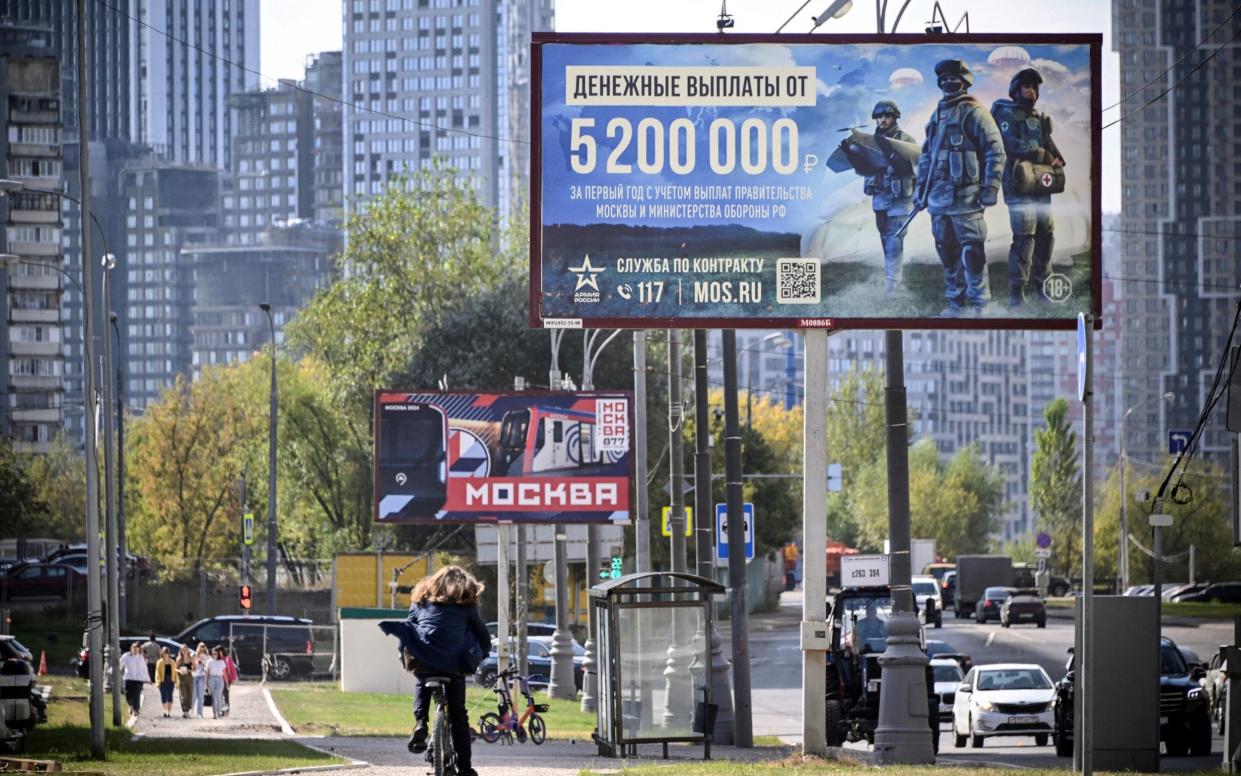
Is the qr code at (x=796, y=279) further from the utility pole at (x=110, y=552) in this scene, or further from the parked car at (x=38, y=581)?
the parked car at (x=38, y=581)

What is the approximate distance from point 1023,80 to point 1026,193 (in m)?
1.13

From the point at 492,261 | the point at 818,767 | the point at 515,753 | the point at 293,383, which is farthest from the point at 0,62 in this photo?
the point at 818,767

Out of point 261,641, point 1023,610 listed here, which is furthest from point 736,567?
point 1023,610

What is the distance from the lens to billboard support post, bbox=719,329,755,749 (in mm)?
27500

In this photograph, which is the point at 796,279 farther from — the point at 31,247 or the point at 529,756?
the point at 31,247

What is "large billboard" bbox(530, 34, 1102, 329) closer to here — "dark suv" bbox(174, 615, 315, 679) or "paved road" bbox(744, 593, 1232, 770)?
"paved road" bbox(744, 593, 1232, 770)

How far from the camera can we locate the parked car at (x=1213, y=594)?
83.7 meters

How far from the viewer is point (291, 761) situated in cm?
2052

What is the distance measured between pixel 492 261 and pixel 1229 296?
4407 inches

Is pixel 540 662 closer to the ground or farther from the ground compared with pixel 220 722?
closer to the ground

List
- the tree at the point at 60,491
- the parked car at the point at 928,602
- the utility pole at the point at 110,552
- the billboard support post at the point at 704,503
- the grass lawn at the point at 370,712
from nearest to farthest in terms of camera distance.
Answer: the billboard support post at the point at 704,503 < the grass lawn at the point at 370,712 < the utility pole at the point at 110,552 < the parked car at the point at 928,602 < the tree at the point at 60,491

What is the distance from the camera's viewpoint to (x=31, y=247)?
305ft

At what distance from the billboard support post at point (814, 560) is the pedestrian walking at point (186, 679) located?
777 inches

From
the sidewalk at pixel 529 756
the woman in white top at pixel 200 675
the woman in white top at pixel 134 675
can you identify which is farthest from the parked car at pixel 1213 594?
the sidewalk at pixel 529 756
